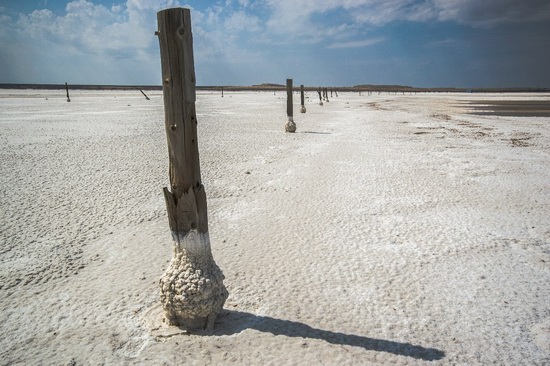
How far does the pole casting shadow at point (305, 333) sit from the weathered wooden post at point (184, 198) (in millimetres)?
166

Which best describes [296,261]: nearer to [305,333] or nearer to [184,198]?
[305,333]

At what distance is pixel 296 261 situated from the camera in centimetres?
457

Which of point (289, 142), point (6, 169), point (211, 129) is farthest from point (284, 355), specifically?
point (211, 129)

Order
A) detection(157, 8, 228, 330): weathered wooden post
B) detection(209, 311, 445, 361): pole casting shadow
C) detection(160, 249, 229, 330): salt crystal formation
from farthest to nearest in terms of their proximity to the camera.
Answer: detection(160, 249, 229, 330): salt crystal formation → detection(209, 311, 445, 361): pole casting shadow → detection(157, 8, 228, 330): weathered wooden post

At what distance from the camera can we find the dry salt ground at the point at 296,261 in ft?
10.2

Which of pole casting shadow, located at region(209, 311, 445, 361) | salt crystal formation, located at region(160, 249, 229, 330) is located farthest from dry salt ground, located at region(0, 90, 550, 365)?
salt crystal formation, located at region(160, 249, 229, 330)

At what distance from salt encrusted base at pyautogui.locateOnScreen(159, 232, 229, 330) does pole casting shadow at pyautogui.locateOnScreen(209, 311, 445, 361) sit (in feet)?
0.59

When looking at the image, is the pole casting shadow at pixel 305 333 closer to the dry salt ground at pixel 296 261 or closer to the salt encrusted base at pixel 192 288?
the dry salt ground at pixel 296 261

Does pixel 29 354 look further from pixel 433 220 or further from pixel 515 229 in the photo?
pixel 515 229

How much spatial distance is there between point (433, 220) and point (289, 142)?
747 centimetres

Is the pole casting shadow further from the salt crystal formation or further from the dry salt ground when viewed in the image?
the salt crystal formation

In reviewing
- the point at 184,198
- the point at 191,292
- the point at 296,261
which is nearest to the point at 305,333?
the point at 191,292

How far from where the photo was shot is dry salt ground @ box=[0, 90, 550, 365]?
3.12 meters

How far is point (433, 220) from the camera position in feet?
19.0
